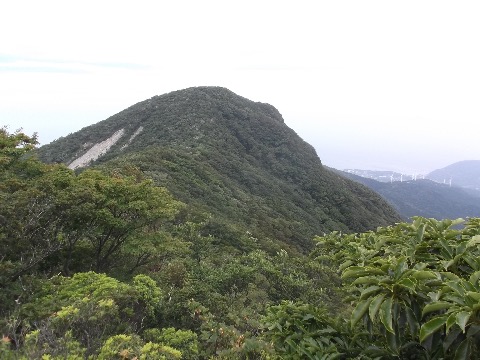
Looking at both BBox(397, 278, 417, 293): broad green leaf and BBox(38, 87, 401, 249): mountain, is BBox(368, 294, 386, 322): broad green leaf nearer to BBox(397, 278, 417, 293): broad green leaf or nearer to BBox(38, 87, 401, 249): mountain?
BBox(397, 278, 417, 293): broad green leaf

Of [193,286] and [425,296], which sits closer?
[425,296]

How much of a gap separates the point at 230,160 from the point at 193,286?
144 ft

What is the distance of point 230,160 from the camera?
54.8m

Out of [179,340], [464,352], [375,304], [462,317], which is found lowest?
[179,340]

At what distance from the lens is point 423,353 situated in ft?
12.9

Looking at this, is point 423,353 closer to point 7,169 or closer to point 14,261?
point 14,261

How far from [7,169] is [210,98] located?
218 ft

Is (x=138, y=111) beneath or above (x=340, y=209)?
above

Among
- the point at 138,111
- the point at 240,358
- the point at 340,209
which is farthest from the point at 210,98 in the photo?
the point at 240,358

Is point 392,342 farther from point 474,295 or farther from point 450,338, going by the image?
point 474,295

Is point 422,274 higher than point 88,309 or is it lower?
higher

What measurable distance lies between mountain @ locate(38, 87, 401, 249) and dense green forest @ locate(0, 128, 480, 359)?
14.2m

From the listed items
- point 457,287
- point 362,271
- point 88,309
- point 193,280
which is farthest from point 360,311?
point 193,280

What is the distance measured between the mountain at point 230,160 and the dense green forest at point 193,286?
46.5 feet
